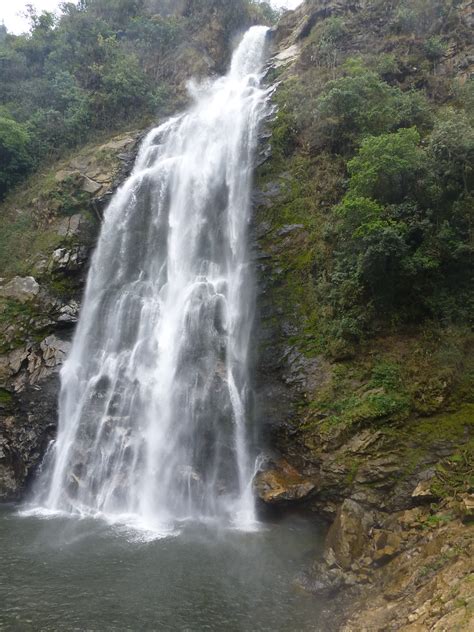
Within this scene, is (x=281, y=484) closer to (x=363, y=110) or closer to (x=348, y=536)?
(x=348, y=536)

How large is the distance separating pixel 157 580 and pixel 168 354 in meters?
8.04

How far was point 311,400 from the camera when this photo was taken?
13133 millimetres

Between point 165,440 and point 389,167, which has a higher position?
point 389,167

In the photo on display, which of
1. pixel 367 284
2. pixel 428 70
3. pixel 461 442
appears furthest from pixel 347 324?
pixel 428 70

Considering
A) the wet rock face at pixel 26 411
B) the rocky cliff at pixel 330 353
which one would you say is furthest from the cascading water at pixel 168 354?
the rocky cliff at pixel 330 353

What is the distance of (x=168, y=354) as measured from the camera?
53.5ft

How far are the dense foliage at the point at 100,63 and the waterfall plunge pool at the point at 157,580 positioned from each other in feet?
71.3

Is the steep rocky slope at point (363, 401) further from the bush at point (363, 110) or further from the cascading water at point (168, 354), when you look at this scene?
the cascading water at point (168, 354)

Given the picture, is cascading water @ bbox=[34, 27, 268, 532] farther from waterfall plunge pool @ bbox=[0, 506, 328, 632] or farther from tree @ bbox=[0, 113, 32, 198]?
tree @ bbox=[0, 113, 32, 198]

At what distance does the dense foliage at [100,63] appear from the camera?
28359mm

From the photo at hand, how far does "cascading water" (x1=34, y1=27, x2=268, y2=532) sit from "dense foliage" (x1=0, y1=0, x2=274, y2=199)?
8495 millimetres

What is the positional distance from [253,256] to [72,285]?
8.25m

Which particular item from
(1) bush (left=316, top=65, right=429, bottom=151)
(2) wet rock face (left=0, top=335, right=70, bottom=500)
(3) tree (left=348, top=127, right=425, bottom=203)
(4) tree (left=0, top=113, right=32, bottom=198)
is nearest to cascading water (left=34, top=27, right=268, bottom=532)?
(2) wet rock face (left=0, top=335, right=70, bottom=500)

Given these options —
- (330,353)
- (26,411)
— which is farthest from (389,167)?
(26,411)
